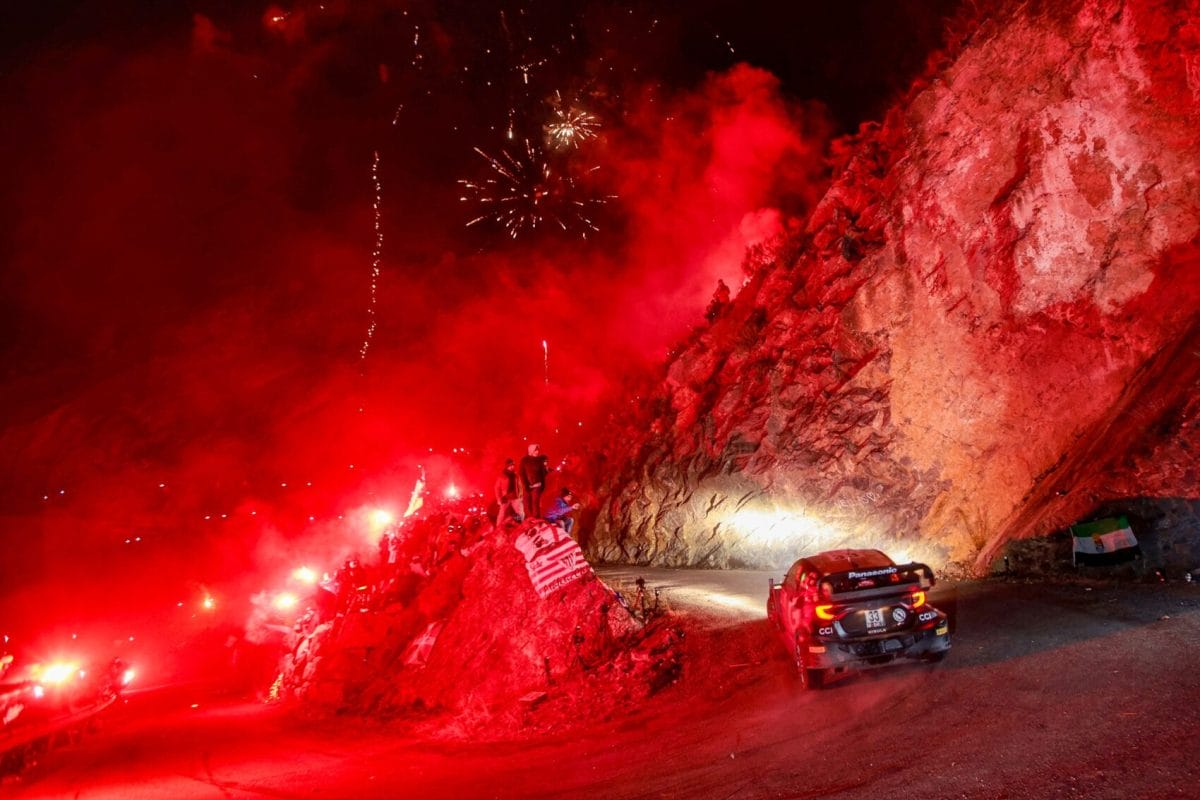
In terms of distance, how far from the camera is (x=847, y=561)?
35.0ft

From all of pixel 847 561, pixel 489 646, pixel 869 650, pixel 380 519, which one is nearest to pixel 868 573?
pixel 847 561

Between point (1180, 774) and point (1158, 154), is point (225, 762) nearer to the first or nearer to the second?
point (1180, 774)

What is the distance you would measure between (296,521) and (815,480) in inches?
1157

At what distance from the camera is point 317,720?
16.0 meters

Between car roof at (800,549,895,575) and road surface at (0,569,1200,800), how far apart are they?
1.55 m

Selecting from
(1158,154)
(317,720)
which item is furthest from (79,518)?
(1158,154)

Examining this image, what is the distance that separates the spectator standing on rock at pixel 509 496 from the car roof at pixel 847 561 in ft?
26.2

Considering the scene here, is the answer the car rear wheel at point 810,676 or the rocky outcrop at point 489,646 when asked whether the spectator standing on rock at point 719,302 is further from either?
the car rear wheel at point 810,676

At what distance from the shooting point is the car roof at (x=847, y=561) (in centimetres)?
1041

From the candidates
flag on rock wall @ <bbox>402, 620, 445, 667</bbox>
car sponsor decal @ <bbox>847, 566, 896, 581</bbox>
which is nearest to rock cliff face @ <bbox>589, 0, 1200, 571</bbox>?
car sponsor decal @ <bbox>847, 566, 896, 581</bbox>

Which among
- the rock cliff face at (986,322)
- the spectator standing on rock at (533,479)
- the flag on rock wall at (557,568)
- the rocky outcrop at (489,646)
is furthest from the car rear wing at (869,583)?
the spectator standing on rock at (533,479)

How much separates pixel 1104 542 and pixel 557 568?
1094 centimetres

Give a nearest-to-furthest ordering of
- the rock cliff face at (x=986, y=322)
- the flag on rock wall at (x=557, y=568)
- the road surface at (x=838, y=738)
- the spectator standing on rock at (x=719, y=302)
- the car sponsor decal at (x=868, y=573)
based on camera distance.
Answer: the road surface at (x=838, y=738) < the car sponsor decal at (x=868, y=573) < the flag on rock wall at (x=557, y=568) < the rock cliff face at (x=986, y=322) < the spectator standing on rock at (x=719, y=302)

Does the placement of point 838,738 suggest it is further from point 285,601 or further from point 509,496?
point 285,601
